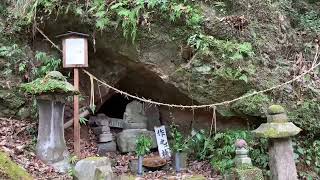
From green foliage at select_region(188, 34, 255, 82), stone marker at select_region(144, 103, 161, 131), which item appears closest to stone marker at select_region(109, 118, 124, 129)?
stone marker at select_region(144, 103, 161, 131)

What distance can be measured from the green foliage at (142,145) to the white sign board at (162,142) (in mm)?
464

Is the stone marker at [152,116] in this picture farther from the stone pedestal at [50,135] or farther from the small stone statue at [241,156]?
the small stone statue at [241,156]

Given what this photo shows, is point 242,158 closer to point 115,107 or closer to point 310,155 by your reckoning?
point 310,155

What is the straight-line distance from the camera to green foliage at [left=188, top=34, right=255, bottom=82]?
6531mm

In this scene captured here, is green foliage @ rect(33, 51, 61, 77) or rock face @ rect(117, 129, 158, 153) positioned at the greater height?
green foliage @ rect(33, 51, 61, 77)

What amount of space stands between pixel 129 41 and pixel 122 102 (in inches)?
93.4

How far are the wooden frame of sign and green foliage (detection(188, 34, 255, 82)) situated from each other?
6.29 ft

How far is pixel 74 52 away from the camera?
6492 millimetres

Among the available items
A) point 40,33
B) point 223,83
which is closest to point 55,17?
point 40,33

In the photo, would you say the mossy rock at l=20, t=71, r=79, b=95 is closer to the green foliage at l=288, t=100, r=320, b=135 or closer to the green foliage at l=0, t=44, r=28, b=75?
the green foliage at l=0, t=44, r=28, b=75

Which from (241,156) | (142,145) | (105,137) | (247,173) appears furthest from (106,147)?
(247,173)

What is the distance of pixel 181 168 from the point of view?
680cm

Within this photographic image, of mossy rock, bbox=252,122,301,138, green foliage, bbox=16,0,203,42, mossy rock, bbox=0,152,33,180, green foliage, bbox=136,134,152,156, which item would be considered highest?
green foliage, bbox=16,0,203,42

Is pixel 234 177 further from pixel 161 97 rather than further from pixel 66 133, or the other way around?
pixel 66 133
